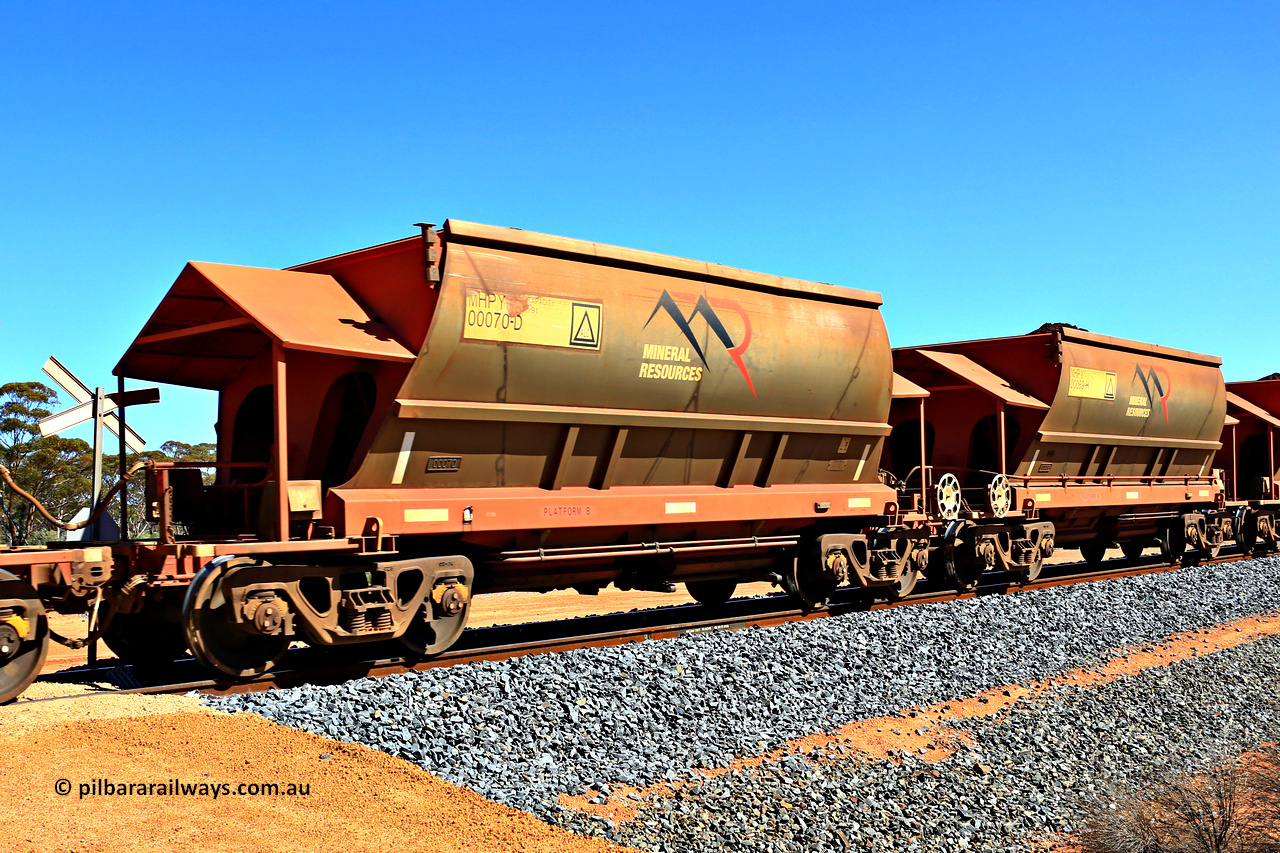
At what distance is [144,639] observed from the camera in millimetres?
9109

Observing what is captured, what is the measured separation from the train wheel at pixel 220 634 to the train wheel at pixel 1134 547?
17.4m

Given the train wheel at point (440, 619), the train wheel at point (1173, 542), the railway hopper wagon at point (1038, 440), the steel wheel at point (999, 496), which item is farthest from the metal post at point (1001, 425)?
the train wheel at point (440, 619)

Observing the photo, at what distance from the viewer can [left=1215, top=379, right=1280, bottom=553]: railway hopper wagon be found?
2152 cm

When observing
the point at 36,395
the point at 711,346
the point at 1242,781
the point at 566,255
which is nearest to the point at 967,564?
the point at 711,346

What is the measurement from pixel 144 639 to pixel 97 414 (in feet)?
8.16

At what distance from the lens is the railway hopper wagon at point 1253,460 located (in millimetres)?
21516

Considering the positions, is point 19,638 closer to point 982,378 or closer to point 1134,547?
point 982,378

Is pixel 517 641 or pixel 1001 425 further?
pixel 1001 425

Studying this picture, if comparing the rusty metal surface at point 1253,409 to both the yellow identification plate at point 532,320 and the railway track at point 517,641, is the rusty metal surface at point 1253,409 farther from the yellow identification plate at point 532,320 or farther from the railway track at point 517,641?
the yellow identification plate at point 532,320

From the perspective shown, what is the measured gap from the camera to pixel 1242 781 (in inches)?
299

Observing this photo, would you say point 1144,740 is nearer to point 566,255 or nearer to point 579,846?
point 579,846

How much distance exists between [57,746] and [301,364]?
3.81 metres

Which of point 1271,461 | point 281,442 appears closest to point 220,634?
point 281,442

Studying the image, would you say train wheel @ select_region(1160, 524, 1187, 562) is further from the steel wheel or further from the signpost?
the signpost
